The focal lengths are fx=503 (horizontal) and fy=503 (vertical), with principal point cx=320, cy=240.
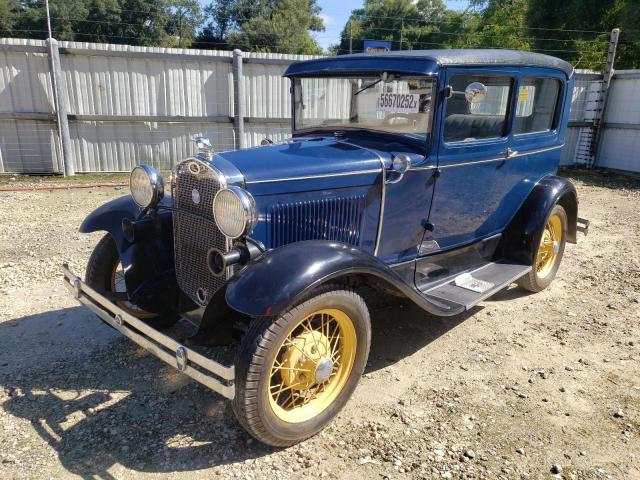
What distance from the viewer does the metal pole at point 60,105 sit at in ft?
27.2

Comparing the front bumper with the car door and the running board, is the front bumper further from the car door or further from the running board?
the car door

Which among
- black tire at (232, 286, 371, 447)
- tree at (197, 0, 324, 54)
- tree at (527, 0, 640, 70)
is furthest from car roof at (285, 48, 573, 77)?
tree at (197, 0, 324, 54)

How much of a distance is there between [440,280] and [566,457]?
1.50 meters

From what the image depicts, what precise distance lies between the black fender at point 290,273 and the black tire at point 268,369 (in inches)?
3.3

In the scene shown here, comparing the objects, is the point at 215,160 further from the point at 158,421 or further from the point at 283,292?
the point at 158,421

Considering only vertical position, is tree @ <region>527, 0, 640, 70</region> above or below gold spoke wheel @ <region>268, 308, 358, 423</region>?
above

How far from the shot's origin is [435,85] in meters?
3.24

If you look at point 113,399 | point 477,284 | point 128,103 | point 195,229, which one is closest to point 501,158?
point 477,284

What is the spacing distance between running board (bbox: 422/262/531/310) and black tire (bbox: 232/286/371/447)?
102 cm

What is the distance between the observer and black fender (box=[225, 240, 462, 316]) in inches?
91.0

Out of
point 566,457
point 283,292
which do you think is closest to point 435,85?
point 283,292

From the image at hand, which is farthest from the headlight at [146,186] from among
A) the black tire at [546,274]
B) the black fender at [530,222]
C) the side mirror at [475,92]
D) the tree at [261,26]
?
the tree at [261,26]

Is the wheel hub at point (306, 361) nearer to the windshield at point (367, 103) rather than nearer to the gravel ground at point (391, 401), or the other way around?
the gravel ground at point (391, 401)

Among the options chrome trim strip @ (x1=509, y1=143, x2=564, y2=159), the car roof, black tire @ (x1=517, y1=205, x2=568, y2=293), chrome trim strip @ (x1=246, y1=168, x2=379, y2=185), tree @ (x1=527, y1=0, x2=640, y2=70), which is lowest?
black tire @ (x1=517, y1=205, x2=568, y2=293)
